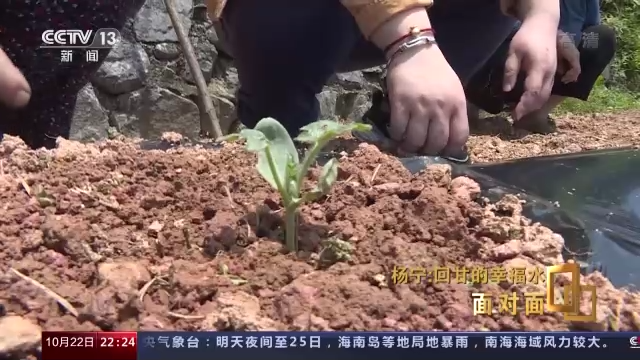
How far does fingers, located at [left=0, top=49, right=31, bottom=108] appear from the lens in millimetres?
663

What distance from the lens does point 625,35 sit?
0.89 m

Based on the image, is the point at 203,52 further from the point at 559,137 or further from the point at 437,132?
the point at 559,137

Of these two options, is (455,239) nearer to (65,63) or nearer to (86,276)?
(86,276)

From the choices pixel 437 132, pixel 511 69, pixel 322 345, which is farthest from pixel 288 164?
pixel 511 69

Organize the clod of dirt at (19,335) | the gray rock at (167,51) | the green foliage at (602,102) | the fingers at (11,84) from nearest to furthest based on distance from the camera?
the clod of dirt at (19,335), the fingers at (11,84), the gray rock at (167,51), the green foliage at (602,102)

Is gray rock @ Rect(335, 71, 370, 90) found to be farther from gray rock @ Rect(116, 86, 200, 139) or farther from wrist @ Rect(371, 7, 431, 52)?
gray rock @ Rect(116, 86, 200, 139)

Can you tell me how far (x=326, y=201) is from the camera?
63 centimetres

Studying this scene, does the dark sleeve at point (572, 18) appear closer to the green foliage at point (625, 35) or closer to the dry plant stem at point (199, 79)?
the green foliage at point (625, 35)

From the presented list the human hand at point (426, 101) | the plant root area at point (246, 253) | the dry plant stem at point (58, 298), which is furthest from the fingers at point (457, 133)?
the dry plant stem at point (58, 298)

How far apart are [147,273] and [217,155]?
0.22 metres

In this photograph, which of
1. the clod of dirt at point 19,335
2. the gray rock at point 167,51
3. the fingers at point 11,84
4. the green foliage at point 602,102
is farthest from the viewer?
the green foliage at point 602,102

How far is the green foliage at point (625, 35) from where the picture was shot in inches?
33.9

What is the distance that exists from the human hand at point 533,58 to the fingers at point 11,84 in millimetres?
559

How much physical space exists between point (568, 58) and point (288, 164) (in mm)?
483
